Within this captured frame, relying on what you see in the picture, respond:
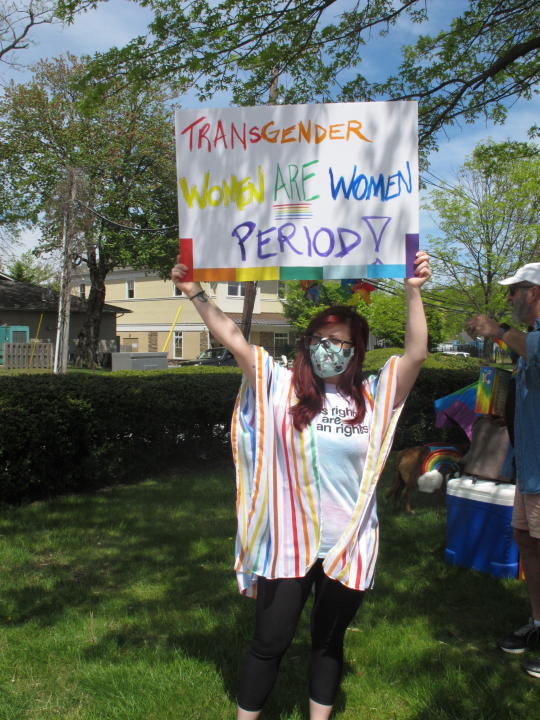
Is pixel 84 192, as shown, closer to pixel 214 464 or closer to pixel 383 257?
pixel 214 464

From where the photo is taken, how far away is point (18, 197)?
98.5ft

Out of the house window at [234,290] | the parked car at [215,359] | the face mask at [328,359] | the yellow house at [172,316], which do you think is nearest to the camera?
the face mask at [328,359]

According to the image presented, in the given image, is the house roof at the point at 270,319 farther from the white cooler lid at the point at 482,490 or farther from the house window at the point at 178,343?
the white cooler lid at the point at 482,490

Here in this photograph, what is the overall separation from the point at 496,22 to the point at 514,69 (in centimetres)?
60

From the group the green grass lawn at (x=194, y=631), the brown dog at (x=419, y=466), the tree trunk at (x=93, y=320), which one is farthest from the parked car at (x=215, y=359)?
the green grass lawn at (x=194, y=631)

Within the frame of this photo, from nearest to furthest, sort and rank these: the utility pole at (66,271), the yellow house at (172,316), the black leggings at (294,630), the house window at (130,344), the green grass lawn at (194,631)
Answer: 1. the black leggings at (294,630)
2. the green grass lawn at (194,631)
3. the utility pole at (66,271)
4. the yellow house at (172,316)
5. the house window at (130,344)

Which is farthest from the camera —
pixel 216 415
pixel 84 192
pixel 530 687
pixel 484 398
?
pixel 84 192

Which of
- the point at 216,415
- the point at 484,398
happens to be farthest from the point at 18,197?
the point at 484,398

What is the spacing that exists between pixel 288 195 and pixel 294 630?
5.56ft

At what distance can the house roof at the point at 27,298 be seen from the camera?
33.6 m

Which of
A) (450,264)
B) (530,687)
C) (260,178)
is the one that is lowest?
(530,687)

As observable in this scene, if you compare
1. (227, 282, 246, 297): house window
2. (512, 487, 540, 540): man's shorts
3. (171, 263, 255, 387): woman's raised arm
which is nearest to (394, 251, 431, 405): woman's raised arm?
(171, 263, 255, 387): woman's raised arm

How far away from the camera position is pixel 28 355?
91.5ft

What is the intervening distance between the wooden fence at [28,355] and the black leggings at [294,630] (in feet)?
87.6
